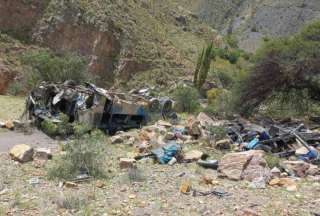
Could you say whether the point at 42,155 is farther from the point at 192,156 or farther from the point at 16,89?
the point at 16,89

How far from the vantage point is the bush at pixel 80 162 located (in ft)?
28.5

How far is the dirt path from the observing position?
13.1 metres

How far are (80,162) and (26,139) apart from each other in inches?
221

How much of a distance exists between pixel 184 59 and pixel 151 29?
4483mm

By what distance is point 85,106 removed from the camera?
586 inches

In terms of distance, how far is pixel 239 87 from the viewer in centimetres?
2197

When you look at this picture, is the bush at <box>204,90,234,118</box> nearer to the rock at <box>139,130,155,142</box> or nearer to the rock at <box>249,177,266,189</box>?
the rock at <box>139,130,155,142</box>

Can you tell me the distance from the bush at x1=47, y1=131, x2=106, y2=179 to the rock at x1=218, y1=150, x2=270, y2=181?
2589 millimetres

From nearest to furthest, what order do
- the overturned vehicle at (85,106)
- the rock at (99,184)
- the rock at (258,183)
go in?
the rock at (99,184) → the rock at (258,183) → the overturned vehicle at (85,106)

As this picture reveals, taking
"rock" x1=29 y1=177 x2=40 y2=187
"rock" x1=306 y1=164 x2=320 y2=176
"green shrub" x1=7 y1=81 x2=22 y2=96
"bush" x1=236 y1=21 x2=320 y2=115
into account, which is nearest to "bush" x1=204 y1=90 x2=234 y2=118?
"bush" x1=236 y1=21 x2=320 y2=115

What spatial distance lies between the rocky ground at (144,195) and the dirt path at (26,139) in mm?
3180

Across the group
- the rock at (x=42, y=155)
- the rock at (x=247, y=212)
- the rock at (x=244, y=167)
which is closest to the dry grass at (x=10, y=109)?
the rock at (x=42, y=155)

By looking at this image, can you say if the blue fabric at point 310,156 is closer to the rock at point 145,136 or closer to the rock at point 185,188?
the rock at point 145,136

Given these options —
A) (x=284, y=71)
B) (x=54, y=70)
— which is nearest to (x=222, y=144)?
(x=284, y=71)
